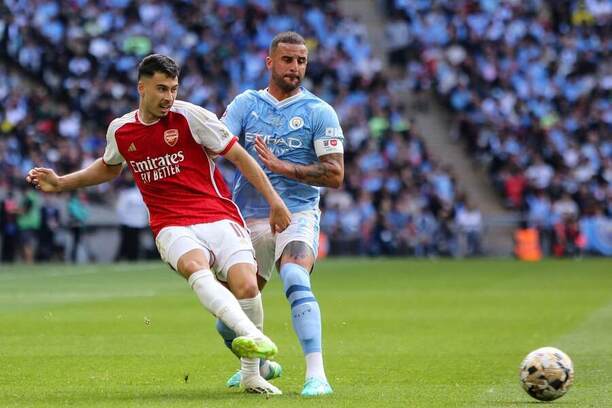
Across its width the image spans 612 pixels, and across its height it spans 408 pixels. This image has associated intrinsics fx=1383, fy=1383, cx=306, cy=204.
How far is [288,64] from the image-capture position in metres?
9.71

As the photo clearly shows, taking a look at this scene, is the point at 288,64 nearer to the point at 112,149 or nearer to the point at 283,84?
the point at 283,84

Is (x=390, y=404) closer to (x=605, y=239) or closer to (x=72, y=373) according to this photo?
(x=72, y=373)

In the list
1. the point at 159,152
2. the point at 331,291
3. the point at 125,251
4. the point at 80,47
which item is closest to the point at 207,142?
the point at 159,152

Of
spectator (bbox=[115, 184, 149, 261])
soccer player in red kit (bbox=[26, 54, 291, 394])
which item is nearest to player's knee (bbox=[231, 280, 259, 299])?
soccer player in red kit (bbox=[26, 54, 291, 394])

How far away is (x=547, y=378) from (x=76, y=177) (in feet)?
11.6

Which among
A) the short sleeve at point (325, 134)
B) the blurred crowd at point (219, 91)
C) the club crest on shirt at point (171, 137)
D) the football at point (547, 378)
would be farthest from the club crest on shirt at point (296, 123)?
the blurred crowd at point (219, 91)

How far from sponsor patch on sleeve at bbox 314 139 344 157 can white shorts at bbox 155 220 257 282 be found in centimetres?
89

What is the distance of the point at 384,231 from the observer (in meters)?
34.0

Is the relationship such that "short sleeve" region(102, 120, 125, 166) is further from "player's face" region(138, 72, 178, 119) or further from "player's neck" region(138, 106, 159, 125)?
"player's face" region(138, 72, 178, 119)

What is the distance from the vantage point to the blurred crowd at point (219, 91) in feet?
112

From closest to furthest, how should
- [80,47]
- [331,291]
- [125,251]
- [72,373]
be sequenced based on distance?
1. [72,373]
2. [331,291]
3. [125,251]
4. [80,47]

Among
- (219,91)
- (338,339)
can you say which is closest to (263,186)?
(338,339)

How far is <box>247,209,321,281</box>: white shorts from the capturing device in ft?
31.6

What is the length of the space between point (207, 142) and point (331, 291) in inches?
501
